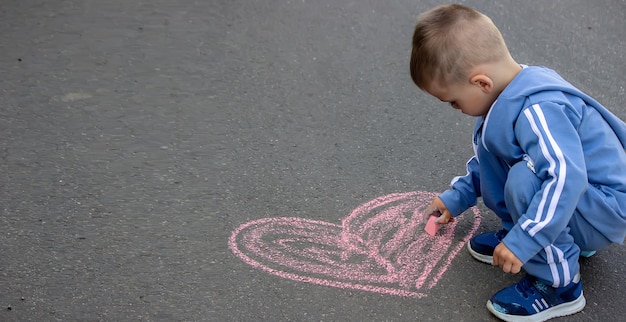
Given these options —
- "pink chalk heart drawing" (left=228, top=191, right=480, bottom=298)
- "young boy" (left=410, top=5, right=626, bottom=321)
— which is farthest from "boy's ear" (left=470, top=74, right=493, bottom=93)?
"pink chalk heart drawing" (left=228, top=191, right=480, bottom=298)

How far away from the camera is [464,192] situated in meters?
2.85

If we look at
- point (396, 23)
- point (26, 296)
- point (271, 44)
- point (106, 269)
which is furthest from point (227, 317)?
point (396, 23)

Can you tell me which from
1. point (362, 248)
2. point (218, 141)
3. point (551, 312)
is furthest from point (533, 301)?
point (218, 141)

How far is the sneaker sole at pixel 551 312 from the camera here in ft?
8.32

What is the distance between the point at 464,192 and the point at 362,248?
462 mm

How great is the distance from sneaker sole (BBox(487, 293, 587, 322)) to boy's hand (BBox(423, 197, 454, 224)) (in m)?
0.42

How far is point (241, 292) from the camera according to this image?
2611mm

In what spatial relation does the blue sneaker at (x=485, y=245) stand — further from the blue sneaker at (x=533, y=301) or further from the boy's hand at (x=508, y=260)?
the boy's hand at (x=508, y=260)

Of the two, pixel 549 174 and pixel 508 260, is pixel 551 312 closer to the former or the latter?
pixel 508 260

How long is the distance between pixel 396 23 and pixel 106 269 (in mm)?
2819

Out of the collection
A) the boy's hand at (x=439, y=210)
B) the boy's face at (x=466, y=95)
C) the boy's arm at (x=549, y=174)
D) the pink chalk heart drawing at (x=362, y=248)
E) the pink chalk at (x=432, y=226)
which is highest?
the boy's face at (x=466, y=95)

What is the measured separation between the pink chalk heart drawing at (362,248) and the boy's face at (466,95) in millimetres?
634

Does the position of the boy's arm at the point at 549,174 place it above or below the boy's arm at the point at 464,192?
above

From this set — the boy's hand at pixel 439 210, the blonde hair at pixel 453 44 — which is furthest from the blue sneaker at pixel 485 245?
the blonde hair at pixel 453 44
